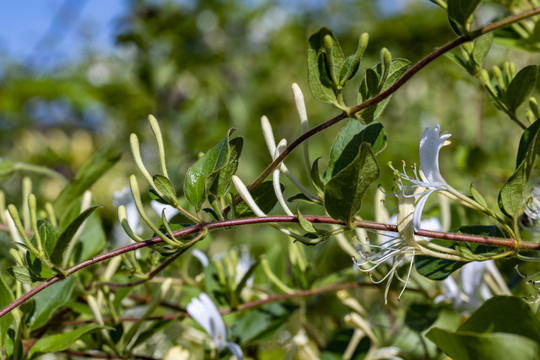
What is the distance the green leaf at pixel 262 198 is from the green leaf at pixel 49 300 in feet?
0.53

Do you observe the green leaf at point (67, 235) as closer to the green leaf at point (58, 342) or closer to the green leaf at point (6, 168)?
the green leaf at point (58, 342)

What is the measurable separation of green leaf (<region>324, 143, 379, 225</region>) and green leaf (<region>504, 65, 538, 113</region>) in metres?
0.16

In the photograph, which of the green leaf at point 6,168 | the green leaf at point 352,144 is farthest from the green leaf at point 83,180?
the green leaf at point 352,144

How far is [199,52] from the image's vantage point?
55.8 inches

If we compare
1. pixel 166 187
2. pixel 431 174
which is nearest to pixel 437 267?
pixel 431 174

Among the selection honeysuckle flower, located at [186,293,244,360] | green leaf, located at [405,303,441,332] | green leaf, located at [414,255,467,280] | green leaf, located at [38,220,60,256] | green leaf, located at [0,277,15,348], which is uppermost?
green leaf, located at [38,220,60,256]

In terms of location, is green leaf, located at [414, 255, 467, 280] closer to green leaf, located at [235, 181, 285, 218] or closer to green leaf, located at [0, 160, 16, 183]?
green leaf, located at [235, 181, 285, 218]

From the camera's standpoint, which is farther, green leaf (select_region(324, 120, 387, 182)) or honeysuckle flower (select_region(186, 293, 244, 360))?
honeysuckle flower (select_region(186, 293, 244, 360))

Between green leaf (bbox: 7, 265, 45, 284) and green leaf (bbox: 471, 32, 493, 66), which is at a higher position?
green leaf (bbox: 471, 32, 493, 66)

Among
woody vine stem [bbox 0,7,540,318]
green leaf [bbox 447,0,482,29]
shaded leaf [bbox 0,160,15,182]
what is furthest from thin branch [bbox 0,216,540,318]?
shaded leaf [bbox 0,160,15,182]

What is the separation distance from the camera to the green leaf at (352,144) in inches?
13.4

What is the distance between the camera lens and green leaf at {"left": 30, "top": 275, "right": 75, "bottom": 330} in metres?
0.42

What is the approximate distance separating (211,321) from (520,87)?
279mm

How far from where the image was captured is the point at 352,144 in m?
0.34
